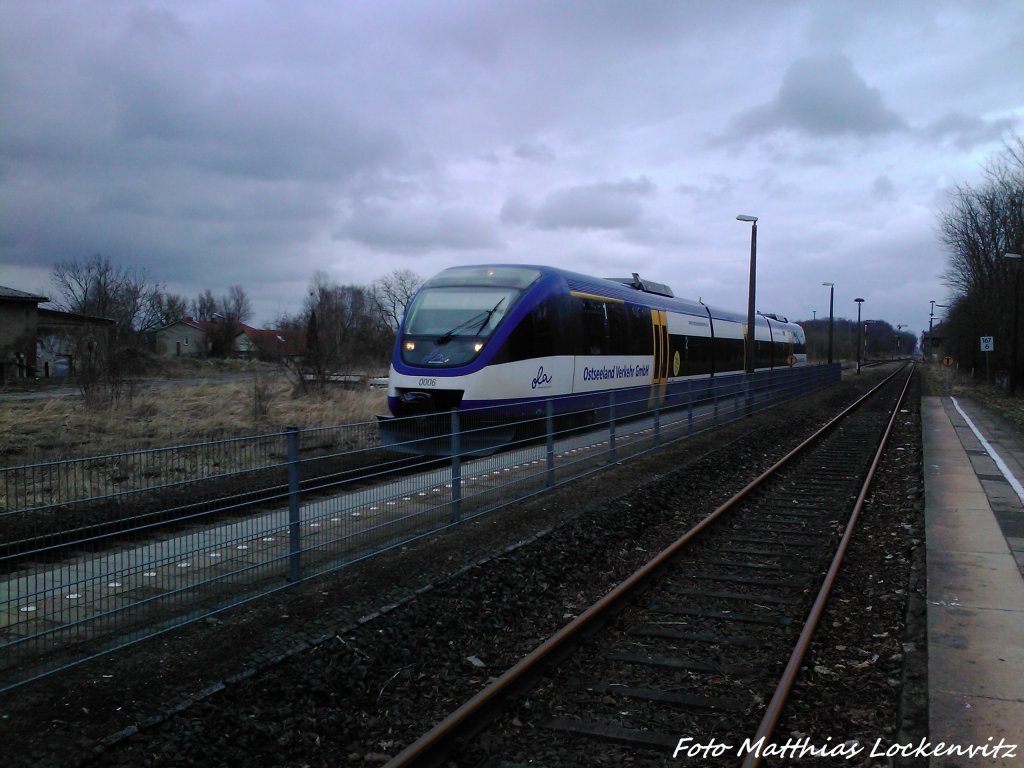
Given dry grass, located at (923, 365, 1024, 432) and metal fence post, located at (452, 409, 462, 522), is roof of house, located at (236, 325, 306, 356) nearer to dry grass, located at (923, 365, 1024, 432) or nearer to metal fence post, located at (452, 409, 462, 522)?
metal fence post, located at (452, 409, 462, 522)

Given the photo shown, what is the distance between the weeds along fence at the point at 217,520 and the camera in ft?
15.9

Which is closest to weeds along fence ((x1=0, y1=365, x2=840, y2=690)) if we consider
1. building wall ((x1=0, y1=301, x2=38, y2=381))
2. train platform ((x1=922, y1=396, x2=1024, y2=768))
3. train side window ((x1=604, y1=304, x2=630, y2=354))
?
train platform ((x1=922, y1=396, x2=1024, y2=768))

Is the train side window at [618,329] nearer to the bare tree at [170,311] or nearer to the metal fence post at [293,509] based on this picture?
the metal fence post at [293,509]

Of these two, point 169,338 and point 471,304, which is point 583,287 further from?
point 169,338

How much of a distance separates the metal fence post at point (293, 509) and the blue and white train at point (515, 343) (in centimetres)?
503

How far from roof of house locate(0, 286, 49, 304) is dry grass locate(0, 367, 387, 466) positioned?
18.4m

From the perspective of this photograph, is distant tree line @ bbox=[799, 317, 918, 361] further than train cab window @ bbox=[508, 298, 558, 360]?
Yes

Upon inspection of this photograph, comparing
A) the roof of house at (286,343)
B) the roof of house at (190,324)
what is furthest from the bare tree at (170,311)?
the roof of house at (286,343)

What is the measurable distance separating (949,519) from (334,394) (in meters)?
18.0

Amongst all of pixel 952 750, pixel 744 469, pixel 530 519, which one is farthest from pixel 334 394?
pixel 952 750

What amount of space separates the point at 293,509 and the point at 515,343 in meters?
7.85

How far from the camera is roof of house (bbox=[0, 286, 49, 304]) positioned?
1480 inches

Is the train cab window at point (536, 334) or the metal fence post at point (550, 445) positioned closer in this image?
the metal fence post at point (550, 445)

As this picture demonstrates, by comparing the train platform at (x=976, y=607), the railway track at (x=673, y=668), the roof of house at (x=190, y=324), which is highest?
the roof of house at (x=190, y=324)
